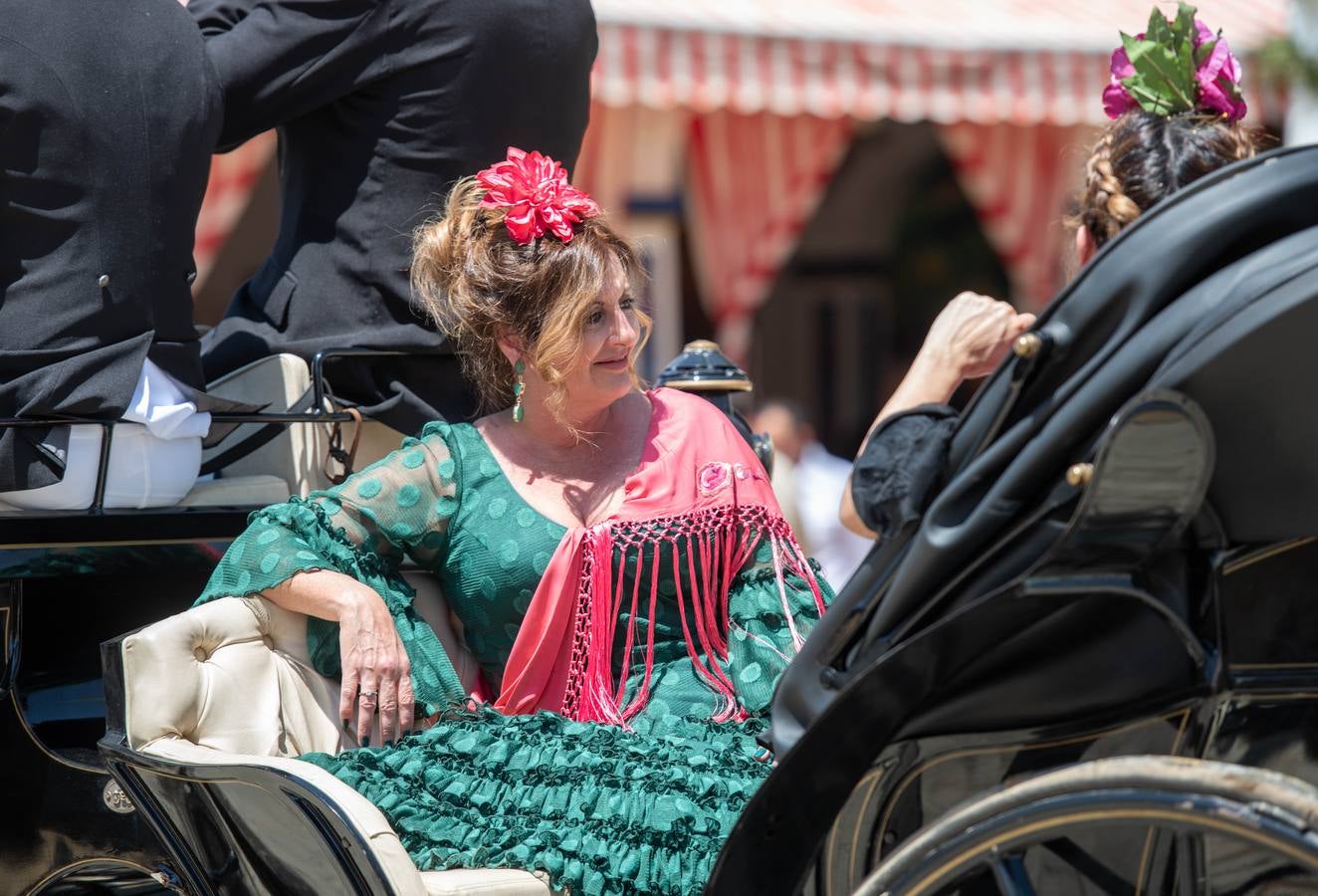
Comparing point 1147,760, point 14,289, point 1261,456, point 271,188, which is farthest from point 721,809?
point 271,188

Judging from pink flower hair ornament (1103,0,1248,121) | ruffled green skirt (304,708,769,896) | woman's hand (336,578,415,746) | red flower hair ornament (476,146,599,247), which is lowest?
ruffled green skirt (304,708,769,896)

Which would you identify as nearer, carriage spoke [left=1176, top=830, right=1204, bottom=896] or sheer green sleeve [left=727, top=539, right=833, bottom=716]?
carriage spoke [left=1176, top=830, right=1204, bottom=896]

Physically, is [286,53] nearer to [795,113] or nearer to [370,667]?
[370,667]

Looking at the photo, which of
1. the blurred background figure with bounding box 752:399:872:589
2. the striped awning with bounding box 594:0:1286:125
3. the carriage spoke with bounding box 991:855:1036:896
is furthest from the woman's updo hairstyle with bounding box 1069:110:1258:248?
the striped awning with bounding box 594:0:1286:125

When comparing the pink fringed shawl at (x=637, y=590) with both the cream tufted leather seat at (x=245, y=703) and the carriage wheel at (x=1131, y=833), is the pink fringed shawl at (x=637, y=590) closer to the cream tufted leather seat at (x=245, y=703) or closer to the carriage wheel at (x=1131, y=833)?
the cream tufted leather seat at (x=245, y=703)

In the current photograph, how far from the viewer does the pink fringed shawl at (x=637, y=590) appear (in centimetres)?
227

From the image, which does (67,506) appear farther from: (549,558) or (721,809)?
(721,809)

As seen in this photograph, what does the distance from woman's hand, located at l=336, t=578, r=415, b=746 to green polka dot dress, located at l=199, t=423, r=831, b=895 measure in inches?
1.9

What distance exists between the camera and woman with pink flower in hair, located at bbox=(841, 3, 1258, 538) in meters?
1.56

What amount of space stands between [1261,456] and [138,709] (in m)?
1.49

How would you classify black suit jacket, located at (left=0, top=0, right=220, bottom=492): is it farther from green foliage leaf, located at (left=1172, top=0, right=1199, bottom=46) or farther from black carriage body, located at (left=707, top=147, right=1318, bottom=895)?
green foliage leaf, located at (left=1172, top=0, right=1199, bottom=46)

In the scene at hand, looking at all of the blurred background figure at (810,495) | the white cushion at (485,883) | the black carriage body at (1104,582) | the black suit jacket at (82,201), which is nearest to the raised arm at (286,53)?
the black suit jacket at (82,201)

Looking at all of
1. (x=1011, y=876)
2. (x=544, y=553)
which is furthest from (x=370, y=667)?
(x=1011, y=876)

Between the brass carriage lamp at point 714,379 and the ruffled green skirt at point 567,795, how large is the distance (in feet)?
2.77
